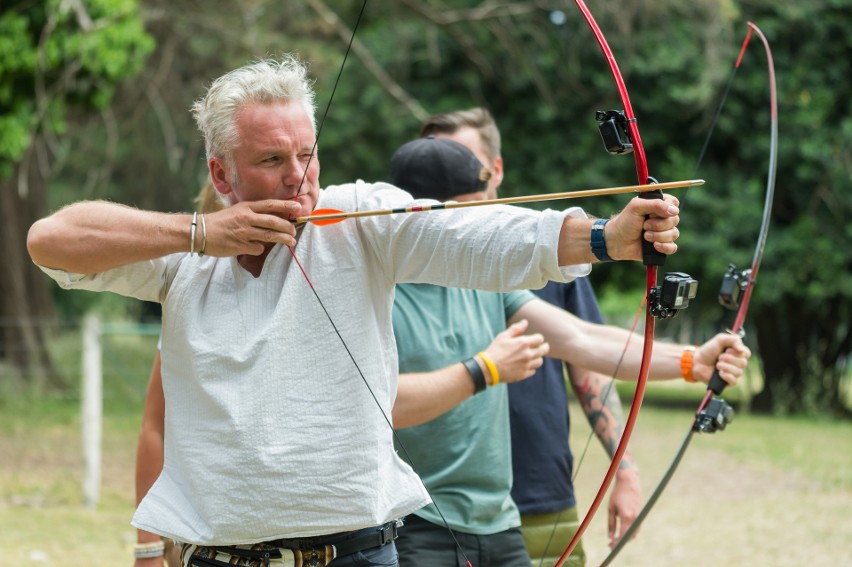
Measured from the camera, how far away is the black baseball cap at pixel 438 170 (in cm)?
282

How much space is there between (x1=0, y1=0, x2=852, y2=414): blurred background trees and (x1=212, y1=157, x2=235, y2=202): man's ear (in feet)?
29.0

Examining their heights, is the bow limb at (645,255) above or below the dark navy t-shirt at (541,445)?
above

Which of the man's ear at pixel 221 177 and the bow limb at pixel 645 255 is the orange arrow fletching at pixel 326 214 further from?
the bow limb at pixel 645 255

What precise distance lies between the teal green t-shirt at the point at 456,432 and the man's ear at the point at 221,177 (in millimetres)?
644

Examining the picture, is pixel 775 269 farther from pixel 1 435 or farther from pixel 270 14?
pixel 1 435

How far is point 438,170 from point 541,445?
795 millimetres

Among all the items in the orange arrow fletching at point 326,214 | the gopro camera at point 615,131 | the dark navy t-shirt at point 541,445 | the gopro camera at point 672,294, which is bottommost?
the dark navy t-shirt at point 541,445

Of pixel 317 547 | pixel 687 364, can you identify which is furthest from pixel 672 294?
pixel 687 364

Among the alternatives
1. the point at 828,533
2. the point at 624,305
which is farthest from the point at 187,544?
the point at 624,305

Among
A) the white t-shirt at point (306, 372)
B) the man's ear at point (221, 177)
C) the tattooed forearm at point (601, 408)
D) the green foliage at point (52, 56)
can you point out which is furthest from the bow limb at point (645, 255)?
the green foliage at point (52, 56)

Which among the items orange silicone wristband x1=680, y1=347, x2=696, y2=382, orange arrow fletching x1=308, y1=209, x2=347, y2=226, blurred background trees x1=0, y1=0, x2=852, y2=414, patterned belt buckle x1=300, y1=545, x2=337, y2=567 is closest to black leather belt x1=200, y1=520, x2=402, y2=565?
patterned belt buckle x1=300, y1=545, x2=337, y2=567

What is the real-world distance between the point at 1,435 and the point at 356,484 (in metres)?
9.12

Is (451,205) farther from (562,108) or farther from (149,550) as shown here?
(562,108)

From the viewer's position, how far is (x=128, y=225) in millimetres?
2021
